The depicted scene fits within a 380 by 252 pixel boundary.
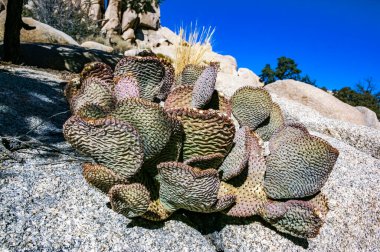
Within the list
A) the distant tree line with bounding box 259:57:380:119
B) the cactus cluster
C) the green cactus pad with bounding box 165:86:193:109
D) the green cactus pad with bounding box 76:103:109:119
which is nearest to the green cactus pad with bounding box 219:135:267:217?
the cactus cluster

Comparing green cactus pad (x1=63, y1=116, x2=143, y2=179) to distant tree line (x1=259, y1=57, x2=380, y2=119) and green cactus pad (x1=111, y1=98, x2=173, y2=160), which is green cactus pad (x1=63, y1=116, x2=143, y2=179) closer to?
green cactus pad (x1=111, y1=98, x2=173, y2=160)

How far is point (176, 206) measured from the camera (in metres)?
1.48

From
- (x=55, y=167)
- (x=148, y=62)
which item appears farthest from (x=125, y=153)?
(x=55, y=167)

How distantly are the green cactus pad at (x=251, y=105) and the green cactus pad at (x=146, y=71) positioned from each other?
0.41 meters

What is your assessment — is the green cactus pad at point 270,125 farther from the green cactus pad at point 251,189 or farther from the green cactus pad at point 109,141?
the green cactus pad at point 109,141

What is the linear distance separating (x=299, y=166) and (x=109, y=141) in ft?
2.70

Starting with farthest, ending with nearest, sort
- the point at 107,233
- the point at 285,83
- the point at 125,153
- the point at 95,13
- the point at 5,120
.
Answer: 1. the point at 95,13
2. the point at 285,83
3. the point at 5,120
4. the point at 107,233
5. the point at 125,153

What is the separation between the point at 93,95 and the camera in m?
1.58

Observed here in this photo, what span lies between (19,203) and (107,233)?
14.9 inches

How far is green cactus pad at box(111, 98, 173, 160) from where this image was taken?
4.28ft

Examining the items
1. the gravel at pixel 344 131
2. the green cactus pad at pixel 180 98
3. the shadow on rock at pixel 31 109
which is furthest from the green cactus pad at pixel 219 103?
the gravel at pixel 344 131

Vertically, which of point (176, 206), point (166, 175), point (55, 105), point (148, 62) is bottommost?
point (55, 105)

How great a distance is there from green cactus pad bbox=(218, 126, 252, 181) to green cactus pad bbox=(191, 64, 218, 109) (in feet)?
0.79

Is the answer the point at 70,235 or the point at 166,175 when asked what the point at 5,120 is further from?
the point at 166,175
